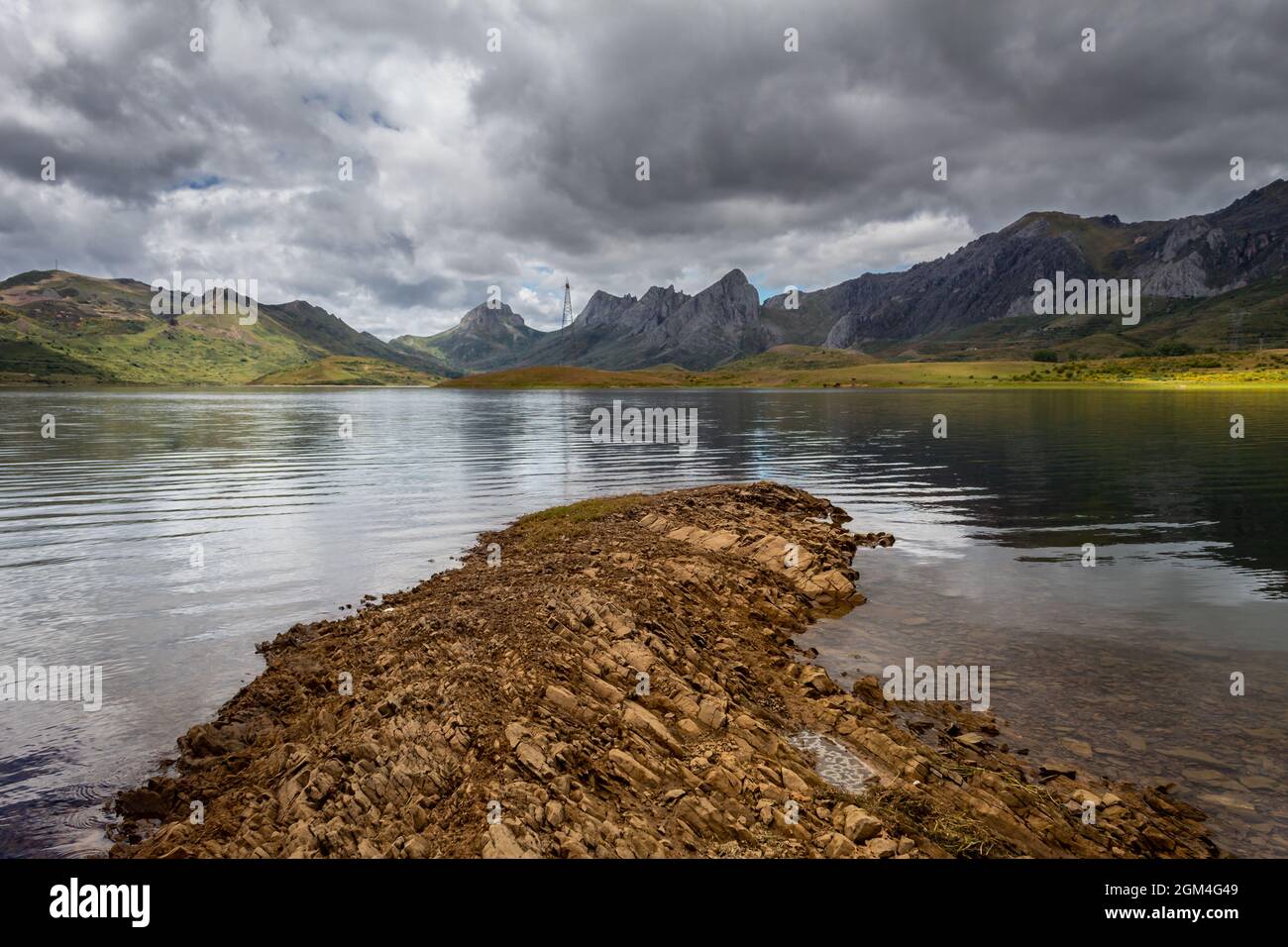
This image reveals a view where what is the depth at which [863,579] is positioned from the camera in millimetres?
26484

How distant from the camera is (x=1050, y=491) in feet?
153

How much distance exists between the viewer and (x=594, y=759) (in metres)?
10.7

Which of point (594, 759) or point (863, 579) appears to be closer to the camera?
point (594, 759)

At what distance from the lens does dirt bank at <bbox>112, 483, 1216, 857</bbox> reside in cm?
916

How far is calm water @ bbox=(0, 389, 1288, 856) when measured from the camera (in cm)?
1335

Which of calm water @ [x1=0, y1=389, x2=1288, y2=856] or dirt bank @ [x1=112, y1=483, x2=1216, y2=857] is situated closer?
dirt bank @ [x1=112, y1=483, x2=1216, y2=857]

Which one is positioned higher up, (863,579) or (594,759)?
(594,759)

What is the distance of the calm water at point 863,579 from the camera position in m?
13.4

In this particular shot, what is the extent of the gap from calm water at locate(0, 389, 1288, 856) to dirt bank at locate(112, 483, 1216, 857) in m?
1.54

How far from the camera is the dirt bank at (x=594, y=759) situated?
9164 mm

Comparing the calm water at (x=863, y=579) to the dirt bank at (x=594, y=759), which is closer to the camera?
the dirt bank at (x=594, y=759)

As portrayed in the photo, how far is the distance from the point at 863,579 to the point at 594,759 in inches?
732

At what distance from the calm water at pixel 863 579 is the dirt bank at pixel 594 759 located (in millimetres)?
1538
